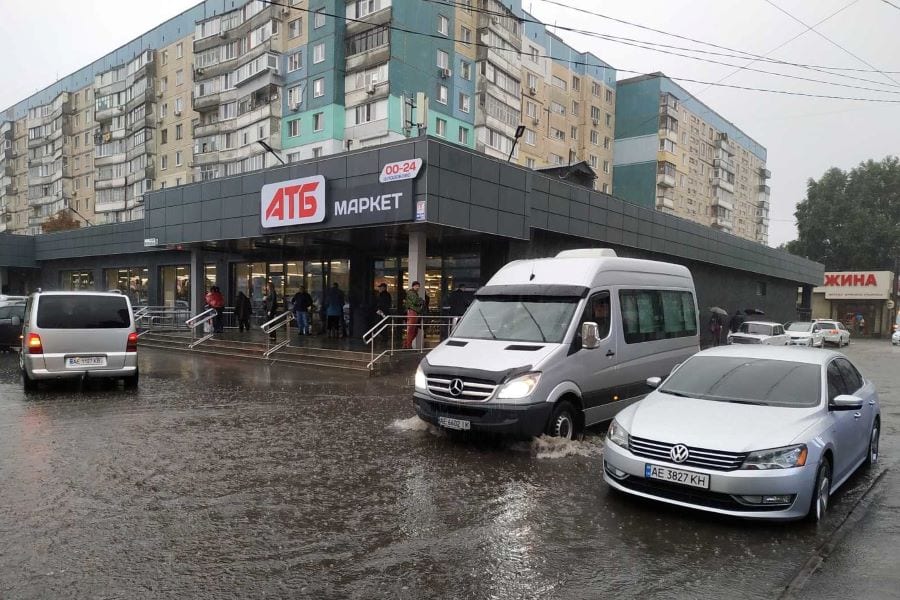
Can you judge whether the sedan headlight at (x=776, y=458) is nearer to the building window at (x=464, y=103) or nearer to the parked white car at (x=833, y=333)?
the parked white car at (x=833, y=333)

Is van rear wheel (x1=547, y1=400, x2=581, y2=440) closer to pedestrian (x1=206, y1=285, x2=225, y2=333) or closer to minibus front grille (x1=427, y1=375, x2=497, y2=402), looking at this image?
minibus front grille (x1=427, y1=375, x2=497, y2=402)

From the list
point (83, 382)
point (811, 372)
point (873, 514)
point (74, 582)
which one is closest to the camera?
point (74, 582)

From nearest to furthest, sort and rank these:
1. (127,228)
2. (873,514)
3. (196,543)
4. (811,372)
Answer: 1. (196,543)
2. (873,514)
3. (811,372)
4. (127,228)

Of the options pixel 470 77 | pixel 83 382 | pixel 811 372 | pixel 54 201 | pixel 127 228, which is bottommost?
pixel 83 382

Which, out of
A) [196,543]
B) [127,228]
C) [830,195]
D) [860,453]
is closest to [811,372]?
[860,453]

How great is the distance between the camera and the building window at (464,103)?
3794 centimetres

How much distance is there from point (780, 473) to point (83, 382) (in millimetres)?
12133

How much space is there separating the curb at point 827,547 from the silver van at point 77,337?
1062 centimetres

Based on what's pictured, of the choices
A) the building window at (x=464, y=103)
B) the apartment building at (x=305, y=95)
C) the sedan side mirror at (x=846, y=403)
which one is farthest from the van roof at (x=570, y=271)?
the building window at (x=464, y=103)

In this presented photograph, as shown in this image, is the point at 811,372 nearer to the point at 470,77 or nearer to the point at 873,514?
the point at 873,514

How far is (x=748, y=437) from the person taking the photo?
4.70 meters

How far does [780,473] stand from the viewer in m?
4.50

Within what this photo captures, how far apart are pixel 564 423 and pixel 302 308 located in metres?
13.3

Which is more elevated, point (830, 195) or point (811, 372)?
point (830, 195)
